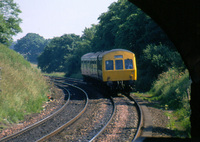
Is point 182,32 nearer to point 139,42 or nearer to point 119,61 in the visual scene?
point 119,61

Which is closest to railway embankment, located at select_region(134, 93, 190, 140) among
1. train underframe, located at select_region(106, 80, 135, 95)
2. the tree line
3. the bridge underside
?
the bridge underside

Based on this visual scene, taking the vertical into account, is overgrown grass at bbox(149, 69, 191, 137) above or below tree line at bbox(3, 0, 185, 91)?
below

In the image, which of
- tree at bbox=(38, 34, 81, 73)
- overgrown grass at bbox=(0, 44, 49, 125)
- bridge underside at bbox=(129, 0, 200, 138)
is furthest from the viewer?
tree at bbox=(38, 34, 81, 73)

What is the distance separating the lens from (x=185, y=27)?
3.64 metres

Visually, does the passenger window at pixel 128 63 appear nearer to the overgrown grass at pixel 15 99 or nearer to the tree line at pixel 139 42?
the tree line at pixel 139 42

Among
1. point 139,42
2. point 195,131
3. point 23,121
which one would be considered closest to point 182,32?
point 195,131

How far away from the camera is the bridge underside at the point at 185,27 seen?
3461mm

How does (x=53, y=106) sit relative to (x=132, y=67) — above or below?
below

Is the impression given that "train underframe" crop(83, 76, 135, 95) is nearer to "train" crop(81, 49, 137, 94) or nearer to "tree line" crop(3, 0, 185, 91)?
"train" crop(81, 49, 137, 94)

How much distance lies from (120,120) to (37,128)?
324 cm

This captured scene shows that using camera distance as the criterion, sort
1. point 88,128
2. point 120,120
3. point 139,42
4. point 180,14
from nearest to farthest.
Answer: point 180,14 < point 88,128 < point 120,120 < point 139,42

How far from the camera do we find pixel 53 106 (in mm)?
15570

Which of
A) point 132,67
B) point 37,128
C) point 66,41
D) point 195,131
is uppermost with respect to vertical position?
point 66,41

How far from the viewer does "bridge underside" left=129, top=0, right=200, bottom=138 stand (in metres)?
3.46
